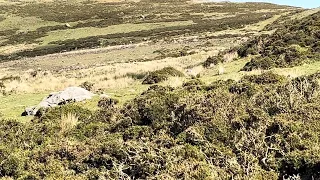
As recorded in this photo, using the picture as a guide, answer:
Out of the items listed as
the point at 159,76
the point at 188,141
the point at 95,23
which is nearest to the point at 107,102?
the point at 159,76

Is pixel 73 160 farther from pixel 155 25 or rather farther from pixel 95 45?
pixel 155 25

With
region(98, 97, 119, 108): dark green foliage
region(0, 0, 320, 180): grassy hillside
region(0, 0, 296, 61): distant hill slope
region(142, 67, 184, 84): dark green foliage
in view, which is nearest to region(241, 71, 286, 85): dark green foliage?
region(0, 0, 320, 180): grassy hillside

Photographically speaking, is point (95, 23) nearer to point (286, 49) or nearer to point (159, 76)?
point (159, 76)

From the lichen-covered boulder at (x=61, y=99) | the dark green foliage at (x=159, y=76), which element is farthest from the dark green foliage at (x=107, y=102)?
the dark green foliage at (x=159, y=76)

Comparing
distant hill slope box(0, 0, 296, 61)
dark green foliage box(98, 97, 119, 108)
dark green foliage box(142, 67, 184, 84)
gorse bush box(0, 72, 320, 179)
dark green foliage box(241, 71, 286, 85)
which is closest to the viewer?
gorse bush box(0, 72, 320, 179)

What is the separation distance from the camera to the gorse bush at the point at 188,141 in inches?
326

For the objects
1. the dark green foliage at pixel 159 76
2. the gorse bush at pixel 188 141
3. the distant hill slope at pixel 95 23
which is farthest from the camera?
the distant hill slope at pixel 95 23

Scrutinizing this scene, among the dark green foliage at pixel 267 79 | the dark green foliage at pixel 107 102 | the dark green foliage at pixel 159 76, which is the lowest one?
the dark green foliage at pixel 159 76

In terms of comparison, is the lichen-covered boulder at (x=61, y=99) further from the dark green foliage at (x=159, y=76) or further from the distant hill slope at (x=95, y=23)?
the distant hill slope at (x=95, y=23)

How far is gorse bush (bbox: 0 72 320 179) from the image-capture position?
27.2ft

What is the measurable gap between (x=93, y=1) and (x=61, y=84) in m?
151

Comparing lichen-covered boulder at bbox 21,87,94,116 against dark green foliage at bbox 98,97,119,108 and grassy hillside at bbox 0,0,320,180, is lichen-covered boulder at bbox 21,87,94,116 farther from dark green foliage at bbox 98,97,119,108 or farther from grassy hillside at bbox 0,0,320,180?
dark green foliage at bbox 98,97,119,108

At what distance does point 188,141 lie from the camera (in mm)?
9828

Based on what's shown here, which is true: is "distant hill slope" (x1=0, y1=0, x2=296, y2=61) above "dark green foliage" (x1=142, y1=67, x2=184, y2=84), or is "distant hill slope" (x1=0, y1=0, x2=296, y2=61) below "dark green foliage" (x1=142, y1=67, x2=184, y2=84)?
below
